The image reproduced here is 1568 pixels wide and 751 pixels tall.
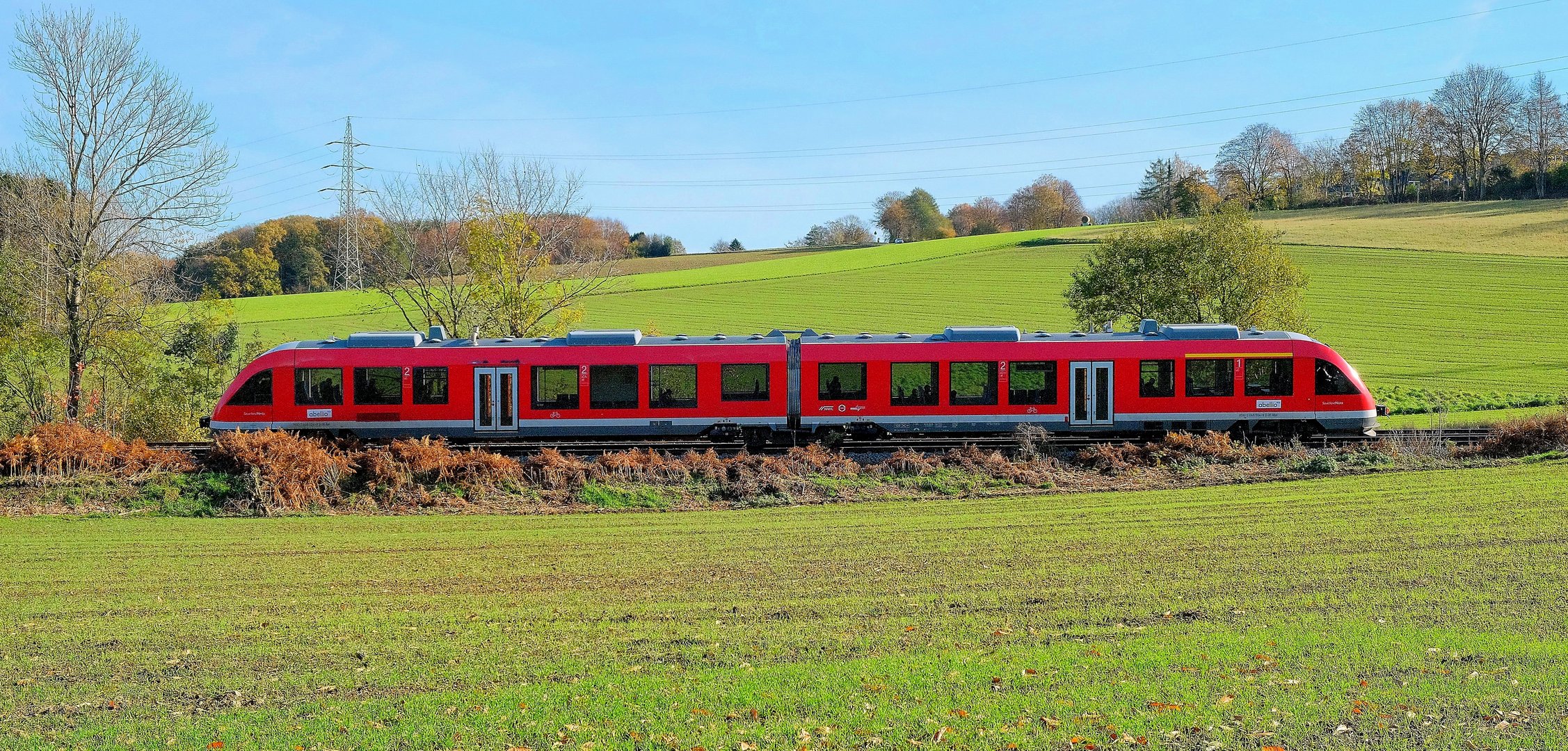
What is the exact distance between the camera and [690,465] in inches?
843

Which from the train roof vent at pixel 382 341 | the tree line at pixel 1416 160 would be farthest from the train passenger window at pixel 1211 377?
the tree line at pixel 1416 160

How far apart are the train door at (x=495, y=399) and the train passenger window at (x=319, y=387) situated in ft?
10.6

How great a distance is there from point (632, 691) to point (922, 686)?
2256 mm

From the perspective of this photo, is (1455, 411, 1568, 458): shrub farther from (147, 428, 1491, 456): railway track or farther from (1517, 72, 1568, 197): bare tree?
(1517, 72, 1568, 197): bare tree

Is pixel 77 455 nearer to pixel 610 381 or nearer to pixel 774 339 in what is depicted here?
pixel 610 381

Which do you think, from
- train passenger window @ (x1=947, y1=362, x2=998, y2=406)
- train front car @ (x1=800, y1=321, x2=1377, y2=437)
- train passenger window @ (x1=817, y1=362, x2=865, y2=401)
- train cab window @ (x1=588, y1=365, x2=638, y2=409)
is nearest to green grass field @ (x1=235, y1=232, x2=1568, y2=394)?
train front car @ (x1=800, y1=321, x2=1377, y2=437)

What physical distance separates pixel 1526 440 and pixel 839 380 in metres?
14.7

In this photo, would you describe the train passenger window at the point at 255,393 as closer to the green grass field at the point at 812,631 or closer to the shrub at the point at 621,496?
the green grass field at the point at 812,631

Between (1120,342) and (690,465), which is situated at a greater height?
(1120,342)

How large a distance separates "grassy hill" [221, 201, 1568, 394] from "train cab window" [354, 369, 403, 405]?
14.2 m

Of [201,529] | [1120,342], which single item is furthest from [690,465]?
[1120,342]

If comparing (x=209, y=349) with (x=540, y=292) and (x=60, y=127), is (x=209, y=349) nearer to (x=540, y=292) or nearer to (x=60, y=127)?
(x=60, y=127)

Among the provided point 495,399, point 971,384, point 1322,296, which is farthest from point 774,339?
point 1322,296

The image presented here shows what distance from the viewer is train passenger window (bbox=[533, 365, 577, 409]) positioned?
25.0 meters
